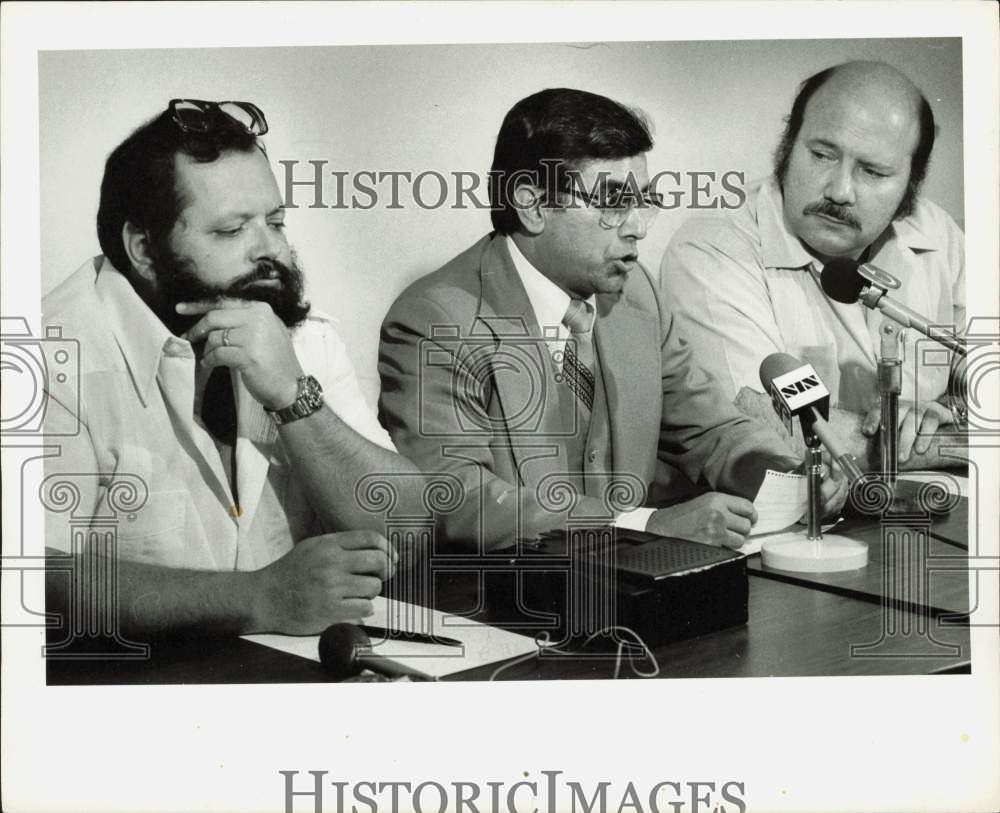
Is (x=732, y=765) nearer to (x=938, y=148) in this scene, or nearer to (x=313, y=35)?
(x=938, y=148)

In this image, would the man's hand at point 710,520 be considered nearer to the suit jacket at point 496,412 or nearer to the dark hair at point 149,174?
the suit jacket at point 496,412

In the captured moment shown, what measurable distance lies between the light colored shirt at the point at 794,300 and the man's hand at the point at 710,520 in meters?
0.21

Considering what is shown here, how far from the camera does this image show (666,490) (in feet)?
7.59

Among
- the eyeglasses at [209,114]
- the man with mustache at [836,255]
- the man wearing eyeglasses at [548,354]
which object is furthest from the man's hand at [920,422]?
the eyeglasses at [209,114]

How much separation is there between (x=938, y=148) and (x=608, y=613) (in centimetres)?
107

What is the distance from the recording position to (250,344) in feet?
7.36

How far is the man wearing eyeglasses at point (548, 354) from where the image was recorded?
7.43ft

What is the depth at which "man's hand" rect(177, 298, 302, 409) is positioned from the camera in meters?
2.23

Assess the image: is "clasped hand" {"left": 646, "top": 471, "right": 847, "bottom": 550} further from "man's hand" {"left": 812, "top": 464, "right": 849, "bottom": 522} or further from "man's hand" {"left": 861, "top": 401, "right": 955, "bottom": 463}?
"man's hand" {"left": 861, "top": 401, "right": 955, "bottom": 463}

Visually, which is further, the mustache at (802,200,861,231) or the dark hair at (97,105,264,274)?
the mustache at (802,200,861,231)

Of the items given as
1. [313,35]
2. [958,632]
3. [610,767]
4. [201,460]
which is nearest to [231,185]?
[313,35]

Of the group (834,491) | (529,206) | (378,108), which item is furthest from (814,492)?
(378,108)

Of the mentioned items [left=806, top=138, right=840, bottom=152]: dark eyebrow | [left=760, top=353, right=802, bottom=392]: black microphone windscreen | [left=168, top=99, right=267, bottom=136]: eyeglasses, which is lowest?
[left=760, top=353, right=802, bottom=392]: black microphone windscreen

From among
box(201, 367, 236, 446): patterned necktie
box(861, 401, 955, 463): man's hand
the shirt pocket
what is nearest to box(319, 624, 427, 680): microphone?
the shirt pocket
